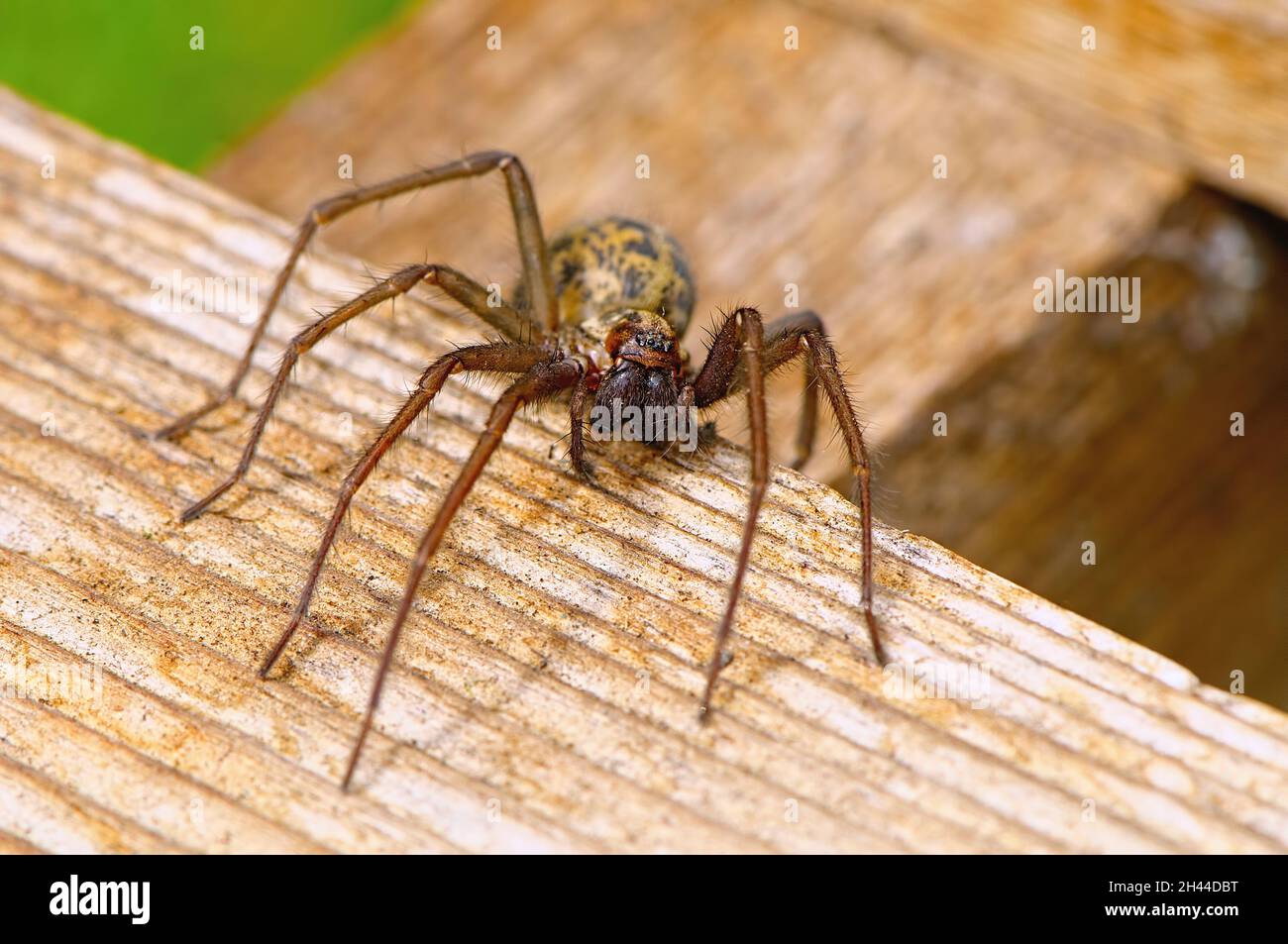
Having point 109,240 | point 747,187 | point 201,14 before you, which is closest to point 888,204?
point 747,187

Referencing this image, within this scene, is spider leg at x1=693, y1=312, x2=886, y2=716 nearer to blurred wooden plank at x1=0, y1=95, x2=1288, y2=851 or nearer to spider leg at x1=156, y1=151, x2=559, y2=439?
blurred wooden plank at x1=0, y1=95, x2=1288, y2=851

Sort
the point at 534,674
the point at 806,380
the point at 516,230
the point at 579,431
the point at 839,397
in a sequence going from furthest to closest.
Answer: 1. the point at 516,230
2. the point at 806,380
3. the point at 839,397
4. the point at 579,431
5. the point at 534,674

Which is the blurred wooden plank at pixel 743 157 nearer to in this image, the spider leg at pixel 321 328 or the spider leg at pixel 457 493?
the spider leg at pixel 321 328

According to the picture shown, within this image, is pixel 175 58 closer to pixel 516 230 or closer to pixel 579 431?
pixel 516 230

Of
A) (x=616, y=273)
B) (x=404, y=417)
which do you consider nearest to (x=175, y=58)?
(x=616, y=273)

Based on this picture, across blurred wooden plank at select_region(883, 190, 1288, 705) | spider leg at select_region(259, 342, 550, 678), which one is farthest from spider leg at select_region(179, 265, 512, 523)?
blurred wooden plank at select_region(883, 190, 1288, 705)

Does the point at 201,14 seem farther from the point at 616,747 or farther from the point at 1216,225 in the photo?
the point at 616,747

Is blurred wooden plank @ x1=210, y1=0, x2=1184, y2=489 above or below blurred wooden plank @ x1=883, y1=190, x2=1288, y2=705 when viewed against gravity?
above
